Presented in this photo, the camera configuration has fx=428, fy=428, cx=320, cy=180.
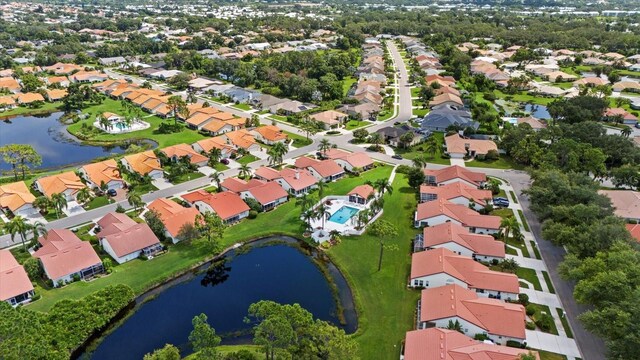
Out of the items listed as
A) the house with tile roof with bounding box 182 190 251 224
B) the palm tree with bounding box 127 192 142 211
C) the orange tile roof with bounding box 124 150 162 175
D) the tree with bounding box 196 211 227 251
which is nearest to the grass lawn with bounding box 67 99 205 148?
the orange tile roof with bounding box 124 150 162 175

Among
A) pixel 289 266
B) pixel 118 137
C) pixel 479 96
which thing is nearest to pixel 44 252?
pixel 289 266

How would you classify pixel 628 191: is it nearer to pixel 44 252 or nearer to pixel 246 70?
pixel 44 252

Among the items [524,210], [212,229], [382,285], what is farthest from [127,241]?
[524,210]

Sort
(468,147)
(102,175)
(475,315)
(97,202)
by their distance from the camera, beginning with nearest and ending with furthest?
(475,315)
(97,202)
(102,175)
(468,147)

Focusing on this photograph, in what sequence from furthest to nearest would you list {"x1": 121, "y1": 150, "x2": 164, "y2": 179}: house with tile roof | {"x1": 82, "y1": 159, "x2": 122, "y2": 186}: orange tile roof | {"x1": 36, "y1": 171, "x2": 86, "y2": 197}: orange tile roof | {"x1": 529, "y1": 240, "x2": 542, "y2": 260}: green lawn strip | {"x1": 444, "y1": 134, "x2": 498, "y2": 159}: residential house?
{"x1": 444, "y1": 134, "x2": 498, "y2": 159}: residential house < {"x1": 121, "y1": 150, "x2": 164, "y2": 179}: house with tile roof < {"x1": 82, "y1": 159, "x2": 122, "y2": 186}: orange tile roof < {"x1": 36, "y1": 171, "x2": 86, "y2": 197}: orange tile roof < {"x1": 529, "y1": 240, "x2": 542, "y2": 260}: green lawn strip

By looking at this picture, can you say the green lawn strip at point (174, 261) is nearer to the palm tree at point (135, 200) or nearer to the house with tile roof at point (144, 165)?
the palm tree at point (135, 200)

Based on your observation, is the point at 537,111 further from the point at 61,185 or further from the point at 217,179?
the point at 61,185

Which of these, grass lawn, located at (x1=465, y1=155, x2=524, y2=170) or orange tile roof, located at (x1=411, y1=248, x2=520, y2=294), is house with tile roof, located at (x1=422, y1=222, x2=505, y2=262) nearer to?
orange tile roof, located at (x1=411, y1=248, x2=520, y2=294)
